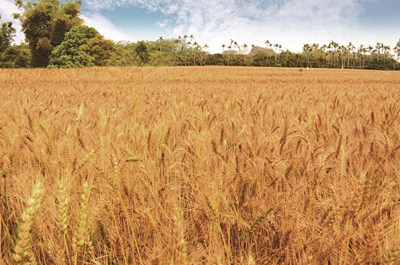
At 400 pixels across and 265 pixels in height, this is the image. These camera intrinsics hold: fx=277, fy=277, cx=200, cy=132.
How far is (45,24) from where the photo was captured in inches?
1620

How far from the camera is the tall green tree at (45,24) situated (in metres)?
39.1

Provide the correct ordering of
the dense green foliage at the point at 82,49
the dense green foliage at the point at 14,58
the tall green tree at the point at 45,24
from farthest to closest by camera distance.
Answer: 1. the dense green foliage at the point at 14,58
2. the tall green tree at the point at 45,24
3. the dense green foliage at the point at 82,49

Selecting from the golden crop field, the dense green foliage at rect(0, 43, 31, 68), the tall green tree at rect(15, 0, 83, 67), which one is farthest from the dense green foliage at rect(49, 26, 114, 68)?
the golden crop field

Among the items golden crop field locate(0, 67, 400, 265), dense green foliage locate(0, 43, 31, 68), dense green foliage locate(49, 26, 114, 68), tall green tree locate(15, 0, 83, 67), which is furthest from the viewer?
dense green foliage locate(0, 43, 31, 68)

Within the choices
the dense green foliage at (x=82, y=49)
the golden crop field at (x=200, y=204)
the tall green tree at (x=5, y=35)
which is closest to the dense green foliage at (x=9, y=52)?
the tall green tree at (x=5, y=35)

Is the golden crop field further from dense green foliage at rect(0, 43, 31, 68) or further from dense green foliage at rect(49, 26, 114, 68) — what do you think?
dense green foliage at rect(0, 43, 31, 68)

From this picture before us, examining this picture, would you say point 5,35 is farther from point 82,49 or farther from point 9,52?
point 82,49

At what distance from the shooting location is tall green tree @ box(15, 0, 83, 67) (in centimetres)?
3912

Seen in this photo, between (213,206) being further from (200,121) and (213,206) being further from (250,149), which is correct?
(200,121)

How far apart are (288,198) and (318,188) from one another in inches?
6.3

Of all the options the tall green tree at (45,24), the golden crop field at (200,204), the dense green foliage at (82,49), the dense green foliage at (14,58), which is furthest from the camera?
the dense green foliage at (14,58)

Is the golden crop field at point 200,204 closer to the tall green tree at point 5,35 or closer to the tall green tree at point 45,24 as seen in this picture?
the tall green tree at point 45,24

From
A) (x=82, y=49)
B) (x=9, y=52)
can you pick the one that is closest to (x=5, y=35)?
(x=9, y=52)

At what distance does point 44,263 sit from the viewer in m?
0.95
